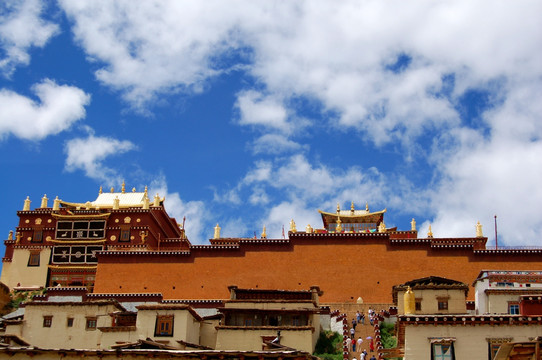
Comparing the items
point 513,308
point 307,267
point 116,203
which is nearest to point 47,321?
point 307,267

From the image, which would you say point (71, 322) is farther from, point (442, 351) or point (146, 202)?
point (146, 202)

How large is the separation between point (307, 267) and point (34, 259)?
2324 cm

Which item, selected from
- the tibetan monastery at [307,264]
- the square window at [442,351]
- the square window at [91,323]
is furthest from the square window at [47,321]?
the square window at [442,351]

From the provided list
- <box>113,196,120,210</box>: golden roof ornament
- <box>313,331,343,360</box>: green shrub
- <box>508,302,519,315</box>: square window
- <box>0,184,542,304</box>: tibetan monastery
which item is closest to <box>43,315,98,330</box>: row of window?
<box>313,331,343,360</box>: green shrub

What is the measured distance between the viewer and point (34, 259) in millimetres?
65625

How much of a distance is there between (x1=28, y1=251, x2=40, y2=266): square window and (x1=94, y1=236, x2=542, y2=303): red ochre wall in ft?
28.9

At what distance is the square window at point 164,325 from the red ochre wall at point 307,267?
17.3m

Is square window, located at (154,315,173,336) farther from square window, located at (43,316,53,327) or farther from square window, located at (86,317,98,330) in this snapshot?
square window, located at (43,316,53,327)

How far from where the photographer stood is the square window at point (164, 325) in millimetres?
39250

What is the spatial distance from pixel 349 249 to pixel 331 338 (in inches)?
540

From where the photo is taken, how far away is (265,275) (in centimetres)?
5756

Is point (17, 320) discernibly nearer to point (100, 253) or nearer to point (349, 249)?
point (100, 253)

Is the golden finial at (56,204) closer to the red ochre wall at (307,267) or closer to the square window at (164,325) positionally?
the red ochre wall at (307,267)

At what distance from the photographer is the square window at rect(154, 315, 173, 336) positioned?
39.2 m
